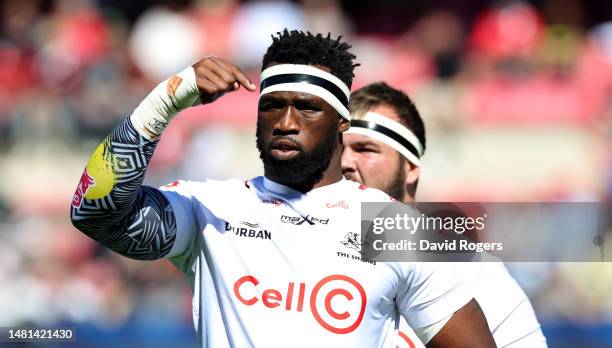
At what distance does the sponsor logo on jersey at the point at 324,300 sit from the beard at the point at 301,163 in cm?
45

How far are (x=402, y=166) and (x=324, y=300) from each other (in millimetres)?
1955

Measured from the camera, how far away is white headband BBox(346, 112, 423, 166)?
6.14 metres

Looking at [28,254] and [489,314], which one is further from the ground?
[28,254]

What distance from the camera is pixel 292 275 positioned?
4422 mm

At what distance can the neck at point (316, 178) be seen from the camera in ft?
15.1

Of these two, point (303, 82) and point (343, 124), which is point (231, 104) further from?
point (303, 82)

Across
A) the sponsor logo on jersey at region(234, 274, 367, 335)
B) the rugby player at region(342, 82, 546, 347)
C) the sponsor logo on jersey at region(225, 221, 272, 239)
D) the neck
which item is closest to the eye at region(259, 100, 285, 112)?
the neck

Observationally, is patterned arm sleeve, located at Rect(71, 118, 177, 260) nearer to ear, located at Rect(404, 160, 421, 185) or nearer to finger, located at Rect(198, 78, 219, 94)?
finger, located at Rect(198, 78, 219, 94)

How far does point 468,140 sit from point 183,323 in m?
5.01

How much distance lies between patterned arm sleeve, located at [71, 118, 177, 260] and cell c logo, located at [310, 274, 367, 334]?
2.17ft

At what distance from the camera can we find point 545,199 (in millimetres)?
13078

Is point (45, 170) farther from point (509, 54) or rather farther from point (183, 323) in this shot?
point (509, 54)

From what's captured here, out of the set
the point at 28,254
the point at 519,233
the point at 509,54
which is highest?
the point at 509,54

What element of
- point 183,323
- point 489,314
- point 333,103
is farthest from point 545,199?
point 333,103
